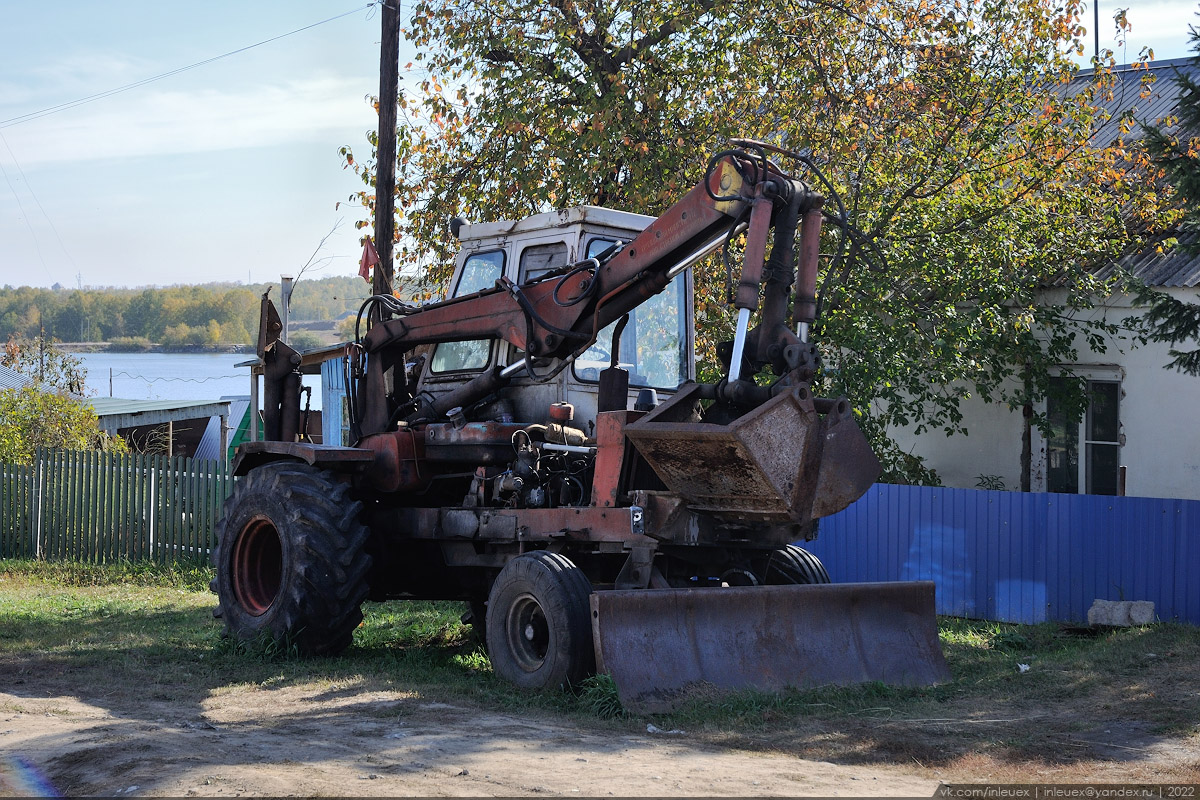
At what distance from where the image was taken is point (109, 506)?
17.1 metres

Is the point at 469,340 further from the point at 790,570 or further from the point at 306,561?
the point at 790,570

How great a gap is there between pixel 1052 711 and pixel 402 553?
16.1 ft

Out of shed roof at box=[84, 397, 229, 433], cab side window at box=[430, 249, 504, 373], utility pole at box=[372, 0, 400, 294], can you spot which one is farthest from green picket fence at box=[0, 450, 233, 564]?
cab side window at box=[430, 249, 504, 373]

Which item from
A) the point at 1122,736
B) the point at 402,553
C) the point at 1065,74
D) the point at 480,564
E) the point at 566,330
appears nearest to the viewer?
the point at 1122,736

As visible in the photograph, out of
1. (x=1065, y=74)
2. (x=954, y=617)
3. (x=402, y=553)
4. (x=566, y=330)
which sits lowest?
(x=954, y=617)

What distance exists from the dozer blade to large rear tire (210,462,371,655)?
245 cm

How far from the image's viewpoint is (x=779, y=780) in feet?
17.9

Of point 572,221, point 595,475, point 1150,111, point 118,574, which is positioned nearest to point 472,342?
point 572,221

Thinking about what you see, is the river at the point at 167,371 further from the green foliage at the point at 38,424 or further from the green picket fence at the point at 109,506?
the green picket fence at the point at 109,506

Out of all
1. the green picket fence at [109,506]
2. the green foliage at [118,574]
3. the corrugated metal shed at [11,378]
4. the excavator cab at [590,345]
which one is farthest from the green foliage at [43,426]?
the excavator cab at [590,345]

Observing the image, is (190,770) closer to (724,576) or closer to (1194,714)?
(724,576)

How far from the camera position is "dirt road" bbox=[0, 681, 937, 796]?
5238mm

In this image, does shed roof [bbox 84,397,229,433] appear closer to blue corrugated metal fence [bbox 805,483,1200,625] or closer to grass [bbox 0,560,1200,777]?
grass [bbox 0,560,1200,777]

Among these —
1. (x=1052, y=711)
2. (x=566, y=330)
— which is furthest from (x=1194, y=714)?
(x=566, y=330)
